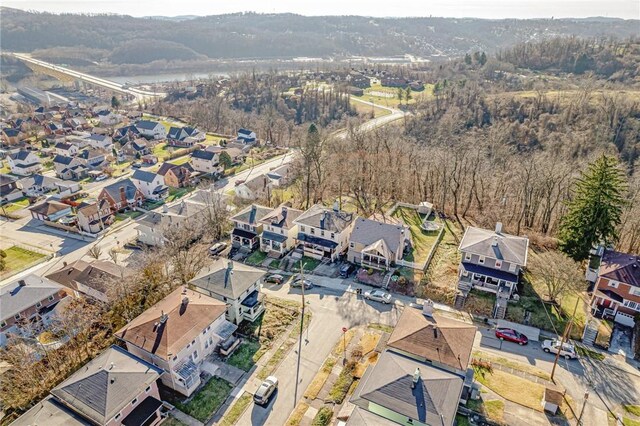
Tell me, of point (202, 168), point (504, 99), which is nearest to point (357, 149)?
point (202, 168)

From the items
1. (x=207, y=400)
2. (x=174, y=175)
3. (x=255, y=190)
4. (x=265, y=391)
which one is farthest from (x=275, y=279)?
(x=174, y=175)

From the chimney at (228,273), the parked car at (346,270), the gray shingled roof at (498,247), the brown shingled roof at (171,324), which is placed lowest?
the parked car at (346,270)

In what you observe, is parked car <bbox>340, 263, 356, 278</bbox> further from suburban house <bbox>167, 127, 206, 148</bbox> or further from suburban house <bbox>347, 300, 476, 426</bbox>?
suburban house <bbox>167, 127, 206, 148</bbox>

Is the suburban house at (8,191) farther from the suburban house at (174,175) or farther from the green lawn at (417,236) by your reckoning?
the green lawn at (417,236)

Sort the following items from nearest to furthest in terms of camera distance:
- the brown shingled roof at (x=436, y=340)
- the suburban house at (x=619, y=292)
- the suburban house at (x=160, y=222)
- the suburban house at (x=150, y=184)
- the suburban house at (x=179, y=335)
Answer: the brown shingled roof at (x=436, y=340) < the suburban house at (x=179, y=335) < the suburban house at (x=619, y=292) < the suburban house at (x=160, y=222) < the suburban house at (x=150, y=184)

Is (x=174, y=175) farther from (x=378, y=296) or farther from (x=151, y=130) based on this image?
(x=378, y=296)

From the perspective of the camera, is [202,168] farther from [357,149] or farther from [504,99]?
[504,99]

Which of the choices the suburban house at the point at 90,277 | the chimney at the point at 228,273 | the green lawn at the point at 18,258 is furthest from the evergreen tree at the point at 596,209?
the green lawn at the point at 18,258
